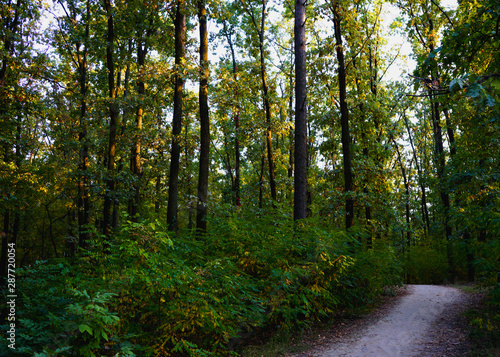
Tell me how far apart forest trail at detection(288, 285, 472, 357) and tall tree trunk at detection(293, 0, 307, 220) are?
3.28m

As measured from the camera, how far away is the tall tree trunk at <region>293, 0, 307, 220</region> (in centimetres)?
905

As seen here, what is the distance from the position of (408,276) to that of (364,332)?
696 inches

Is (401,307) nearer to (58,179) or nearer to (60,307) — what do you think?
(60,307)

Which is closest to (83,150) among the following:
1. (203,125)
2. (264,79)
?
(203,125)

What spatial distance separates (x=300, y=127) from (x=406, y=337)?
18.8ft

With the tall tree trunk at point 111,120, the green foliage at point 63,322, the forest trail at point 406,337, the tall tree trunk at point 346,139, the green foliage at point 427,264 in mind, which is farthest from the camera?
the green foliage at point 427,264

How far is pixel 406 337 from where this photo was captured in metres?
6.72

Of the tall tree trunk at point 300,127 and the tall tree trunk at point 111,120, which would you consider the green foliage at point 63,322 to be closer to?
the tall tree trunk at point 300,127

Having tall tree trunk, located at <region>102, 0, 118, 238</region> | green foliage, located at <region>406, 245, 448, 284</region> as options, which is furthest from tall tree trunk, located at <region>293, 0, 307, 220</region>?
green foliage, located at <region>406, 245, 448, 284</region>

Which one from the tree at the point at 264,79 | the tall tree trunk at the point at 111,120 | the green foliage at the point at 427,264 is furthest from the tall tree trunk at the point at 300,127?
the green foliage at the point at 427,264

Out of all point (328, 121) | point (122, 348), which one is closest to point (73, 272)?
point (122, 348)

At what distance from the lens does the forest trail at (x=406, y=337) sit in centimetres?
580

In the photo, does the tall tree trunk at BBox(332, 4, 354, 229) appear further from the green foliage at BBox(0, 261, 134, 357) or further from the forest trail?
the green foliage at BBox(0, 261, 134, 357)

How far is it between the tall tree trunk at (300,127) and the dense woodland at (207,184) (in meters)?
0.05
